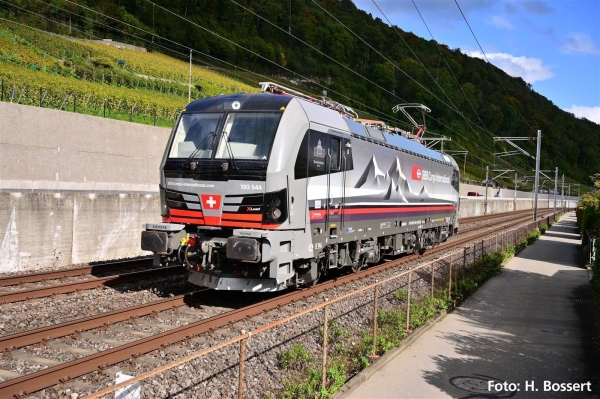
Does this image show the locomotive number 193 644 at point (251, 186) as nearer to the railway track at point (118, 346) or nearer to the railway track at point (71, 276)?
the railway track at point (118, 346)

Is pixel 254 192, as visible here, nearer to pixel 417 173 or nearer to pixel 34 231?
pixel 34 231

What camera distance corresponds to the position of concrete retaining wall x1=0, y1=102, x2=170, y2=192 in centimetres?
1823

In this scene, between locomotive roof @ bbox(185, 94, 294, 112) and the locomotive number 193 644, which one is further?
locomotive roof @ bbox(185, 94, 294, 112)

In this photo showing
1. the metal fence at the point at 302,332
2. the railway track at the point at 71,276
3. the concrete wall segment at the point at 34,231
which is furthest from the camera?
the concrete wall segment at the point at 34,231

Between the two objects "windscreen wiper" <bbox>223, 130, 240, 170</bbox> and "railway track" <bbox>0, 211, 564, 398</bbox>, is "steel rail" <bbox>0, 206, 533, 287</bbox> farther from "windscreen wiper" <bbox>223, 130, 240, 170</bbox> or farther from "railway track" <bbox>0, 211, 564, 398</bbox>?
"windscreen wiper" <bbox>223, 130, 240, 170</bbox>

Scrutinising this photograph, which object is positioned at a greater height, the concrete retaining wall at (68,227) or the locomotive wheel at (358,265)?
the concrete retaining wall at (68,227)

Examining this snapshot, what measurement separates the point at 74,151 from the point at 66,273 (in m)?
9.10

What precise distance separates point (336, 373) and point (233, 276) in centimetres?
384

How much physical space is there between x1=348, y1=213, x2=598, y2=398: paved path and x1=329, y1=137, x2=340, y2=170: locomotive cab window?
3.74 metres

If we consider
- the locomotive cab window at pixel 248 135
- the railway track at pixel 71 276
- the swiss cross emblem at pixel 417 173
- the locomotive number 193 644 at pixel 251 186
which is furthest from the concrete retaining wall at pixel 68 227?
the swiss cross emblem at pixel 417 173

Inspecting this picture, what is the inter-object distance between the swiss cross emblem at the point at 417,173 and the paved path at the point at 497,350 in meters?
4.08

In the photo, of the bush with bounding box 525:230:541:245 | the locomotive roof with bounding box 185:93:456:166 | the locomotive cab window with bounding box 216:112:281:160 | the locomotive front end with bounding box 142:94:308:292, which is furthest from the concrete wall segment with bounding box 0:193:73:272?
Answer: the bush with bounding box 525:230:541:245

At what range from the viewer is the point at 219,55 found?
84.4 m

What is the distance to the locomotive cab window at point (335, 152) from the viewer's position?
1162 centimetres
